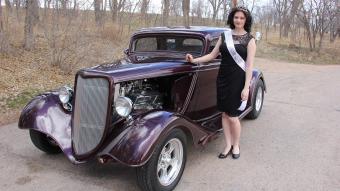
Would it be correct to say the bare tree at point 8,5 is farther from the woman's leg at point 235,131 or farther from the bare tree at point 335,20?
the bare tree at point 335,20

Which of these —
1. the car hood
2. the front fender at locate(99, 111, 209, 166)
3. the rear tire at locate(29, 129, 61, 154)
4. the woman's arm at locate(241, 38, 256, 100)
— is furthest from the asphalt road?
the car hood

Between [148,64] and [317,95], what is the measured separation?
5.93 meters

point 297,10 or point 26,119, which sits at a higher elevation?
point 297,10

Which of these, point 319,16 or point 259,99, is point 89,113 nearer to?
point 259,99

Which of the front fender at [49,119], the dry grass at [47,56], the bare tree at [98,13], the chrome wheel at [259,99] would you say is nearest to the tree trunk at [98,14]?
Answer: the bare tree at [98,13]

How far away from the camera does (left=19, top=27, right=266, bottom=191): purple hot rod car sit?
154 inches

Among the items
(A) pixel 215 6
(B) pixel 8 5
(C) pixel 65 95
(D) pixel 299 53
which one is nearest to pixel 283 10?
(A) pixel 215 6

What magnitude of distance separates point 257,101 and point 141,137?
3.74 m

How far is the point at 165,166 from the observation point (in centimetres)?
421

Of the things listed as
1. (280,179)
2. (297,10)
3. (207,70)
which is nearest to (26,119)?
(207,70)

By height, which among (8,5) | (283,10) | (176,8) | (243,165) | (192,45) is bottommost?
(243,165)

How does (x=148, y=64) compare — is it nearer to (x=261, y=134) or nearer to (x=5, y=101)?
(x=261, y=134)

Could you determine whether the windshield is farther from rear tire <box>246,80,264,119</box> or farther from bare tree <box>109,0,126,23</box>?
bare tree <box>109,0,126,23</box>

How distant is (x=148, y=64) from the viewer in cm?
471
